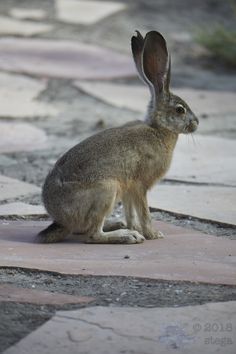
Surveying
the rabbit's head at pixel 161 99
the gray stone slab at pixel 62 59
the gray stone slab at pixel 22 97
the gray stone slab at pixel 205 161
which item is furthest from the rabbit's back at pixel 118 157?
the gray stone slab at pixel 62 59

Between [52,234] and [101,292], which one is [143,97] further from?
[101,292]

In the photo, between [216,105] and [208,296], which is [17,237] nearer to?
[208,296]

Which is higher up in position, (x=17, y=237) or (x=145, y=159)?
(x=145, y=159)

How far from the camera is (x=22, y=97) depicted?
761 centimetres

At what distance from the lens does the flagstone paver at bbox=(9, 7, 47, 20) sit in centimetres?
1030

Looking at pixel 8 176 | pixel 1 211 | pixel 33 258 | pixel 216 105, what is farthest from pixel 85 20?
pixel 33 258

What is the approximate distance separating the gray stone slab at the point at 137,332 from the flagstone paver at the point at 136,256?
0.42m

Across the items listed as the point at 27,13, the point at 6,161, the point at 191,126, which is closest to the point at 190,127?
the point at 191,126

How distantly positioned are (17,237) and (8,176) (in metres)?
1.27

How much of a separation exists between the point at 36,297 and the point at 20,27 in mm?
6599

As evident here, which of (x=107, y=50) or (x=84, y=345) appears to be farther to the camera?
(x=107, y=50)

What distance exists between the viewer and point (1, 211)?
16.3ft

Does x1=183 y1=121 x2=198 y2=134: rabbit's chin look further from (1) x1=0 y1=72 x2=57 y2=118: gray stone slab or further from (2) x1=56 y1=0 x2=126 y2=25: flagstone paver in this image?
(2) x1=56 y1=0 x2=126 y2=25: flagstone paver

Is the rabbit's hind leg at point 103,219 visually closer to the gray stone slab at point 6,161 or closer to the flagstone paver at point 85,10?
the gray stone slab at point 6,161
